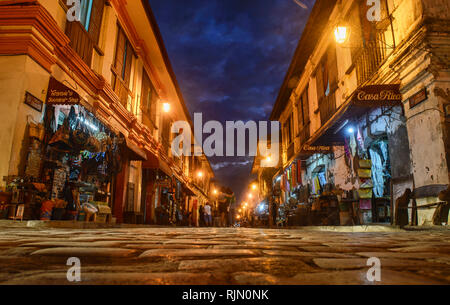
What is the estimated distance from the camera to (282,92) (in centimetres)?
1988

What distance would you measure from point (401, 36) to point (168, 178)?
13120 mm

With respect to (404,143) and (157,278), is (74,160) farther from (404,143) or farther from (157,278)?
(404,143)

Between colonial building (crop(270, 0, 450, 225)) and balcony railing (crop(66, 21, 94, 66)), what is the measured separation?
7.72m

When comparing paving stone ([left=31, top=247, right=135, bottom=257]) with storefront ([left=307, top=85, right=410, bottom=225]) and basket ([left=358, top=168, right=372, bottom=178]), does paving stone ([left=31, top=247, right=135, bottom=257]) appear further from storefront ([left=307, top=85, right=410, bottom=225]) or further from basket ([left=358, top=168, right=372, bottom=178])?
basket ([left=358, top=168, right=372, bottom=178])

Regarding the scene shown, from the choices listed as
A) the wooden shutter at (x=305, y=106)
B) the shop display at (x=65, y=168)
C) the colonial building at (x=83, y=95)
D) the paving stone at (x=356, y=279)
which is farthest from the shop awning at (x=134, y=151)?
the paving stone at (x=356, y=279)

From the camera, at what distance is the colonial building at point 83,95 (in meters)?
6.12

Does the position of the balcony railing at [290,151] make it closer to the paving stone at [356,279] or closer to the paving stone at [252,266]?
the paving stone at [252,266]

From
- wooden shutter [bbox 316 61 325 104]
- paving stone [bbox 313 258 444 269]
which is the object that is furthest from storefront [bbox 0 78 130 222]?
wooden shutter [bbox 316 61 325 104]

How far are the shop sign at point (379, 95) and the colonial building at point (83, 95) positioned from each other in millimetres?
6974

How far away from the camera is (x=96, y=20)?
9.17 meters

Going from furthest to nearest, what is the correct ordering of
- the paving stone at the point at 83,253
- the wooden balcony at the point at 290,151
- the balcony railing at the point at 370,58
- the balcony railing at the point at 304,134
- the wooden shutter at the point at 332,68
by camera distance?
the wooden balcony at the point at 290,151 → the balcony railing at the point at 304,134 → the wooden shutter at the point at 332,68 → the balcony railing at the point at 370,58 → the paving stone at the point at 83,253

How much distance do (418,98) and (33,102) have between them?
8.94m

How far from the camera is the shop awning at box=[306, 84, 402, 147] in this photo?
694 centimetres
